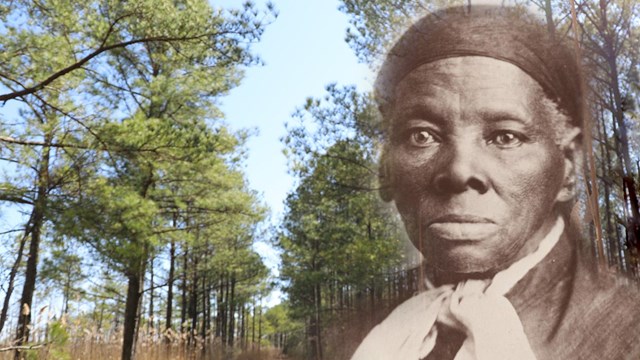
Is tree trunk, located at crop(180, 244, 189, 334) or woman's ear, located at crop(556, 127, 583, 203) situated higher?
woman's ear, located at crop(556, 127, 583, 203)

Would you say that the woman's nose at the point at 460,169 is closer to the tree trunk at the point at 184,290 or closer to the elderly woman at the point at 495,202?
the elderly woman at the point at 495,202

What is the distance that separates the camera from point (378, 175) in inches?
165

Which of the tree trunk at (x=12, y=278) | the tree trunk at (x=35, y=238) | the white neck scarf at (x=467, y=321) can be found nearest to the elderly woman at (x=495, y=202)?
the white neck scarf at (x=467, y=321)

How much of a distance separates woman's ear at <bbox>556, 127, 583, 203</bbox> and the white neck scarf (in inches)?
8.6

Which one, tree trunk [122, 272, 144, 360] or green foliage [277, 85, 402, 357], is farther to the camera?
tree trunk [122, 272, 144, 360]

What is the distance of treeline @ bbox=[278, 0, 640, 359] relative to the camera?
12.8 ft

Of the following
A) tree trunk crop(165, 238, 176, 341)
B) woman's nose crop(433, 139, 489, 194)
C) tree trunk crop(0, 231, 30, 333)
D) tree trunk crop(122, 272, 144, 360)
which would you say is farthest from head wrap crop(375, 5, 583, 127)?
tree trunk crop(0, 231, 30, 333)

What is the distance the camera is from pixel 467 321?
364cm

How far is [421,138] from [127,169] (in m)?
2.65

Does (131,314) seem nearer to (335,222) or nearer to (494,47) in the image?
(335,222)

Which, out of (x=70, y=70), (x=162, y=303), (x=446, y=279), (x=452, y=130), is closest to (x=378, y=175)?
(x=452, y=130)

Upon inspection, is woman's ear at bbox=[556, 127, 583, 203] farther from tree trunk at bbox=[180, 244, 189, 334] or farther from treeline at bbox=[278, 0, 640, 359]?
tree trunk at bbox=[180, 244, 189, 334]

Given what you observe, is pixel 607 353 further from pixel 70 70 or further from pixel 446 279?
pixel 70 70

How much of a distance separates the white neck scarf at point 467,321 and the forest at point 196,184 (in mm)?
170
